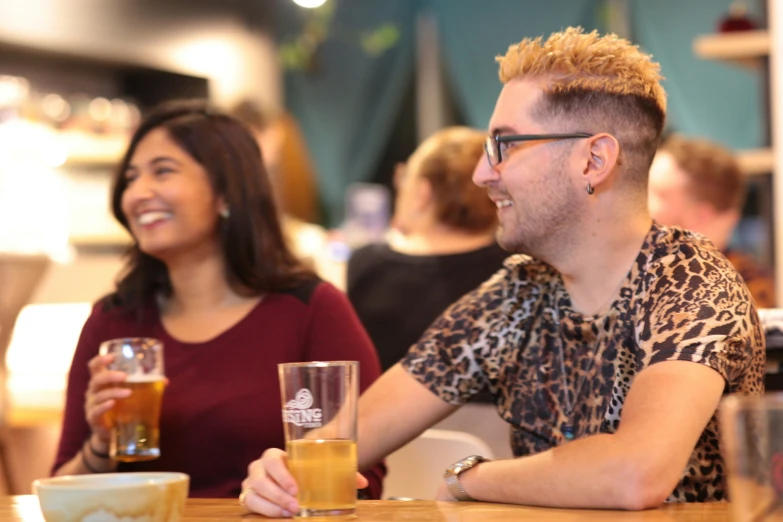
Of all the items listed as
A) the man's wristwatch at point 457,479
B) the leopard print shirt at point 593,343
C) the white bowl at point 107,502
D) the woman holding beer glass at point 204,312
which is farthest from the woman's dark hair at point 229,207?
the white bowl at point 107,502

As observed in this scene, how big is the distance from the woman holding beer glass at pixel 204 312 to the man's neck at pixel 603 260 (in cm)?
56

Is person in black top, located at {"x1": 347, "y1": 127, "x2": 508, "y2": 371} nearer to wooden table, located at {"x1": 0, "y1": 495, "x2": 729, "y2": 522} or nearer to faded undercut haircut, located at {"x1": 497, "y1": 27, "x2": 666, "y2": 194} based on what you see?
faded undercut haircut, located at {"x1": 497, "y1": 27, "x2": 666, "y2": 194}

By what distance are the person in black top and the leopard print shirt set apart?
4.07 ft

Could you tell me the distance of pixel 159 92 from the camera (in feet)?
22.2

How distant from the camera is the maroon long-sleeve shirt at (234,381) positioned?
2.09m

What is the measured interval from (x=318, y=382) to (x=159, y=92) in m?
5.83

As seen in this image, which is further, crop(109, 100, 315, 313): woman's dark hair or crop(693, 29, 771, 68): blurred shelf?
crop(693, 29, 771, 68): blurred shelf

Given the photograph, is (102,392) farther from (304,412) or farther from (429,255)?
(429,255)

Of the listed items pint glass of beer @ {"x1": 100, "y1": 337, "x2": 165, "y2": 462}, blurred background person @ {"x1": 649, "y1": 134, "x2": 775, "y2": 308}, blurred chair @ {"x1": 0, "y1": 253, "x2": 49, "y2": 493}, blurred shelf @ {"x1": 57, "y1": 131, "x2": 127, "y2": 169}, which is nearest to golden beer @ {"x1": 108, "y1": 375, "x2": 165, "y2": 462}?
pint glass of beer @ {"x1": 100, "y1": 337, "x2": 165, "y2": 462}

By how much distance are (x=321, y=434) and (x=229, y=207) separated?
123cm

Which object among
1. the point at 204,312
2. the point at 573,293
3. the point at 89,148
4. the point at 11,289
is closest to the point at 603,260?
the point at 573,293

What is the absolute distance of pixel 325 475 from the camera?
1.23 metres

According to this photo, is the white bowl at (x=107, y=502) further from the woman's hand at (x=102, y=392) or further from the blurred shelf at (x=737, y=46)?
the blurred shelf at (x=737, y=46)

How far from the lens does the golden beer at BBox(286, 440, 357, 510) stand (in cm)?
123
